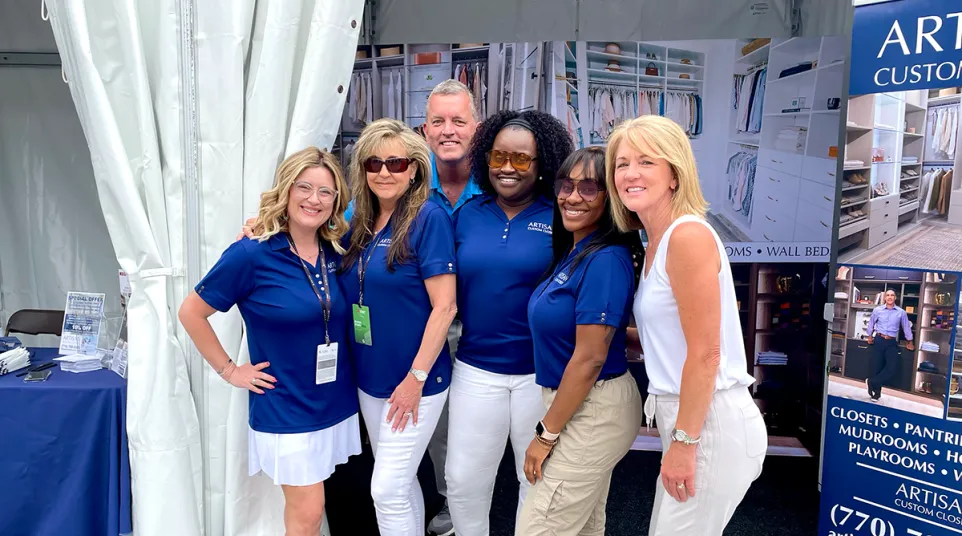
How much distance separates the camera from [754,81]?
3.15 metres

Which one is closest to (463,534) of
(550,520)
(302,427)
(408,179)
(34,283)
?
(550,520)

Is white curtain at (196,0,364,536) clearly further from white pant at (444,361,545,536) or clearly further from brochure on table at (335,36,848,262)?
brochure on table at (335,36,848,262)

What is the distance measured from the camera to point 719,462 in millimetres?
1339

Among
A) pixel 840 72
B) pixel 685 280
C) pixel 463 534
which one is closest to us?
pixel 685 280

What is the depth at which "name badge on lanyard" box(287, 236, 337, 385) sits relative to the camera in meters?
1.71

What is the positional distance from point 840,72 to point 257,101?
2.84 metres

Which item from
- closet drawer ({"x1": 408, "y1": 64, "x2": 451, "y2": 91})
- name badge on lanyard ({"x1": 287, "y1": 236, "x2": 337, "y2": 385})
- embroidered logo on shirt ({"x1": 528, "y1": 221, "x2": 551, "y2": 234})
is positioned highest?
closet drawer ({"x1": 408, "y1": 64, "x2": 451, "y2": 91})

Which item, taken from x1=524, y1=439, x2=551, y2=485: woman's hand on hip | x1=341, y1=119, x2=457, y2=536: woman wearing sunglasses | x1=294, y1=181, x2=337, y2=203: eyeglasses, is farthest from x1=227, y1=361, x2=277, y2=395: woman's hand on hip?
x1=524, y1=439, x2=551, y2=485: woman's hand on hip

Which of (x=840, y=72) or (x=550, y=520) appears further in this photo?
(x=840, y=72)

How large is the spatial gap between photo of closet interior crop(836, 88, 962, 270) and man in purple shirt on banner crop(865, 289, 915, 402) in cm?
17

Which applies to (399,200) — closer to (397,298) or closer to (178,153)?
(397,298)

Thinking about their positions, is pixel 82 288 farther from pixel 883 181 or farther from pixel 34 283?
pixel 883 181

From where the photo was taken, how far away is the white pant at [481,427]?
1793 millimetres

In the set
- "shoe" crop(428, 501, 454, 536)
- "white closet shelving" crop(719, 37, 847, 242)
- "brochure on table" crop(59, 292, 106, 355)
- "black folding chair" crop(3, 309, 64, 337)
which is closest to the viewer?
"brochure on table" crop(59, 292, 106, 355)
